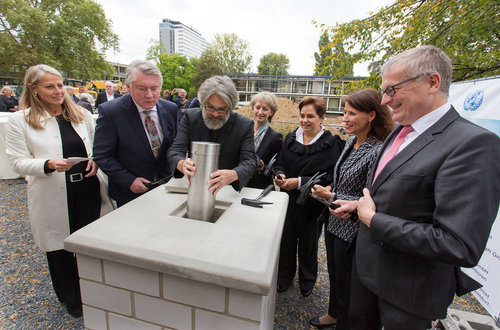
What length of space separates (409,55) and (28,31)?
99.1ft

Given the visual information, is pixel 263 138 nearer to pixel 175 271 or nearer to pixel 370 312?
pixel 370 312

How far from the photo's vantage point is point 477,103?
2.82 metres

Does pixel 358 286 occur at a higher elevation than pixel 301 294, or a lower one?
higher

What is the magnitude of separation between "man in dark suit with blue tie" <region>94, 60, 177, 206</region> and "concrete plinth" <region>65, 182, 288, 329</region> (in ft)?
2.72

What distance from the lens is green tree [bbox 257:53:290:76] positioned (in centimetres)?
6184


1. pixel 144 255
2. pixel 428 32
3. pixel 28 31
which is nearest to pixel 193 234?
pixel 144 255

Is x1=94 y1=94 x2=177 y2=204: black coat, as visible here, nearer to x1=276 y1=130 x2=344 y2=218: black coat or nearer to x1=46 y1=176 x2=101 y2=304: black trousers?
x1=46 y1=176 x2=101 y2=304: black trousers

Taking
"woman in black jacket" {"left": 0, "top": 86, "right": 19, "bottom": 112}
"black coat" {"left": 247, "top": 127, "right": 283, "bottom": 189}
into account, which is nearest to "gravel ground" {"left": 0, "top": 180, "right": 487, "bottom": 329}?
"black coat" {"left": 247, "top": 127, "right": 283, "bottom": 189}

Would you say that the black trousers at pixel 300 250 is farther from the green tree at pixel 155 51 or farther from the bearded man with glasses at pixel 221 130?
the green tree at pixel 155 51

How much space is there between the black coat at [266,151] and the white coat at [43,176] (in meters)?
1.76

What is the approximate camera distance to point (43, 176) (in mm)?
2014

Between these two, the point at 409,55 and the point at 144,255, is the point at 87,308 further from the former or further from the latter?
the point at 409,55

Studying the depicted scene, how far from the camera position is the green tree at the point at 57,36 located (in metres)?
20.4

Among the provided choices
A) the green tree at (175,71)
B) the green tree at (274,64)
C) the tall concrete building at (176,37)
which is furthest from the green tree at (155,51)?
the tall concrete building at (176,37)
